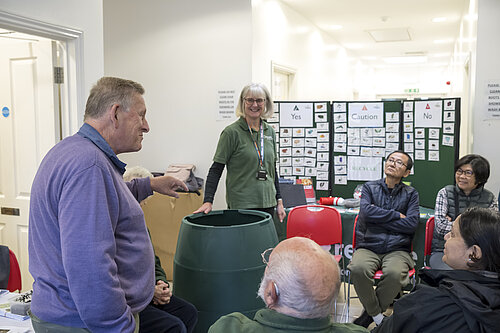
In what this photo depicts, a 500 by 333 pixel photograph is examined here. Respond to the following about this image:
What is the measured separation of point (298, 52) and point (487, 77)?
8.95ft

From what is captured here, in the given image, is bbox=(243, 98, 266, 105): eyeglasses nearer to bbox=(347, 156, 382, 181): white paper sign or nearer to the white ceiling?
bbox=(347, 156, 382, 181): white paper sign

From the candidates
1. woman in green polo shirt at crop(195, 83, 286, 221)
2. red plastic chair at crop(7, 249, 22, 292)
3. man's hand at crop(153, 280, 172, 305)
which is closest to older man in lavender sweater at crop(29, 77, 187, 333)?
man's hand at crop(153, 280, 172, 305)

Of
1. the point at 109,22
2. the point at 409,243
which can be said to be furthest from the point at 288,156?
the point at 109,22

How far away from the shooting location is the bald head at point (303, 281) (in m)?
1.17

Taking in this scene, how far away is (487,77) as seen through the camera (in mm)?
4258

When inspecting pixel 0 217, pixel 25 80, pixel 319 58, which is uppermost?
pixel 319 58

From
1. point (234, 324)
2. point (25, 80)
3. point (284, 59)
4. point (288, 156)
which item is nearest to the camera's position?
point (234, 324)

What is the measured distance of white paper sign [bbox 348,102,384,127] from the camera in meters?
4.53

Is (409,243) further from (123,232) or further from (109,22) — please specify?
(109,22)

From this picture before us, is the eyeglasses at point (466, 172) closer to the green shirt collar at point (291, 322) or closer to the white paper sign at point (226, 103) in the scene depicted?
the white paper sign at point (226, 103)

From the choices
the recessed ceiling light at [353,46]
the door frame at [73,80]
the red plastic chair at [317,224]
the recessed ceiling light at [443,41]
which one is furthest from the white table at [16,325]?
the recessed ceiling light at [443,41]

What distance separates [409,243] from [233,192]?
1485mm

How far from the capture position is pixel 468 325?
4.40 ft

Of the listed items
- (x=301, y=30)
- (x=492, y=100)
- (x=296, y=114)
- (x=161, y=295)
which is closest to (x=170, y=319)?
(x=161, y=295)
